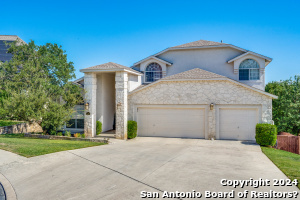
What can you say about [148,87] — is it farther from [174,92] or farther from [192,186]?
[192,186]

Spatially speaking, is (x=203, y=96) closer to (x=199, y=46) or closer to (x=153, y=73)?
(x=153, y=73)

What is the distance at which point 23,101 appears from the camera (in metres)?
13.9

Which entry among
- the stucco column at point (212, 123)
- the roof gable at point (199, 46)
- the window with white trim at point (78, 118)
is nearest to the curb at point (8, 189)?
the window with white trim at point (78, 118)

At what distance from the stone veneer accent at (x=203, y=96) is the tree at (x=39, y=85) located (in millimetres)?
4594

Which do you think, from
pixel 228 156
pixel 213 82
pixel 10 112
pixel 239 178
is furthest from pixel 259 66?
pixel 10 112

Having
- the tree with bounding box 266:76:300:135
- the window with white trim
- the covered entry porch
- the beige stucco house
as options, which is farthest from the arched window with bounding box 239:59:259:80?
the window with white trim

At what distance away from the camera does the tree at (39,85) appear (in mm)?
14127

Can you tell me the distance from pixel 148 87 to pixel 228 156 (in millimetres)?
7850

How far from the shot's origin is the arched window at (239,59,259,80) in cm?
1899

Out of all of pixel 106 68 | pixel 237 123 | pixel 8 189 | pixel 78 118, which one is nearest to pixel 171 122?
pixel 237 123

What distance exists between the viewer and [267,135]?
1361 centimetres

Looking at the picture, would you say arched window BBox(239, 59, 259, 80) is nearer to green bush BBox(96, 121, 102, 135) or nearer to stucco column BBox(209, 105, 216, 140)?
stucco column BBox(209, 105, 216, 140)

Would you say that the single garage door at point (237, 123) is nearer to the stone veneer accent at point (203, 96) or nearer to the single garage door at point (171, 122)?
the stone veneer accent at point (203, 96)

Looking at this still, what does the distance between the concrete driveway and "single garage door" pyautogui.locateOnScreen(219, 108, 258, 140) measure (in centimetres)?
476
